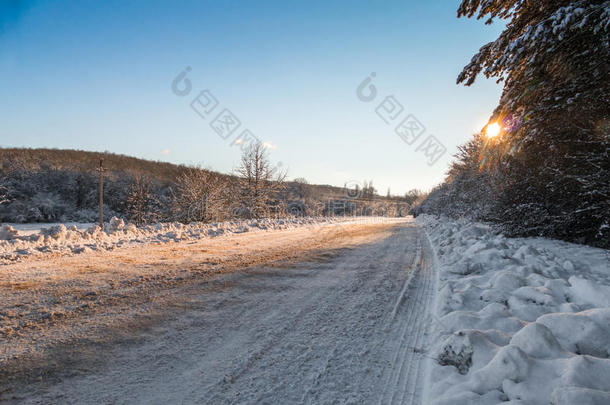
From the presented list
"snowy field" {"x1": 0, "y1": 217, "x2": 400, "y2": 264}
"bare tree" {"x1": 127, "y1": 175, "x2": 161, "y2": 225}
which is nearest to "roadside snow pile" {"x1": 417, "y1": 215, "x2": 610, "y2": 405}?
"snowy field" {"x1": 0, "y1": 217, "x2": 400, "y2": 264}

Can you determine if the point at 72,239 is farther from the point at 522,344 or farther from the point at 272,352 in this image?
the point at 522,344

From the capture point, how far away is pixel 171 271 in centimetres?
464

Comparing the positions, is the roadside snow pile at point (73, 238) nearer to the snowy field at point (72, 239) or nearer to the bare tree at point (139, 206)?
the snowy field at point (72, 239)

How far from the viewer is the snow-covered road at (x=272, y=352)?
1.79m

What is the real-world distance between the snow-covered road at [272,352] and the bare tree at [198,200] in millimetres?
17222

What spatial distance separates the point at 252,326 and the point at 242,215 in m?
23.2

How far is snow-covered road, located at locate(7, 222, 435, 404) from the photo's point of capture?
1787mm

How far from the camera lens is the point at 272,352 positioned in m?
2.30

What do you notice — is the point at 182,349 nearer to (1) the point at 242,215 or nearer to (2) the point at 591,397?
(2) the point at 591,397

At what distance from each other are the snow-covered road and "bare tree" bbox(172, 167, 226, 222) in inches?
678

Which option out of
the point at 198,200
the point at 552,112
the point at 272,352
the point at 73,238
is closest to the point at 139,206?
the point at 198,200

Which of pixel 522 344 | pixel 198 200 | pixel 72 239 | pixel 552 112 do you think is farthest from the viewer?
pixel 198 200

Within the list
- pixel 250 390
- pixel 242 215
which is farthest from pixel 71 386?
pixel 242 215

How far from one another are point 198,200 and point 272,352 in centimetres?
1957
